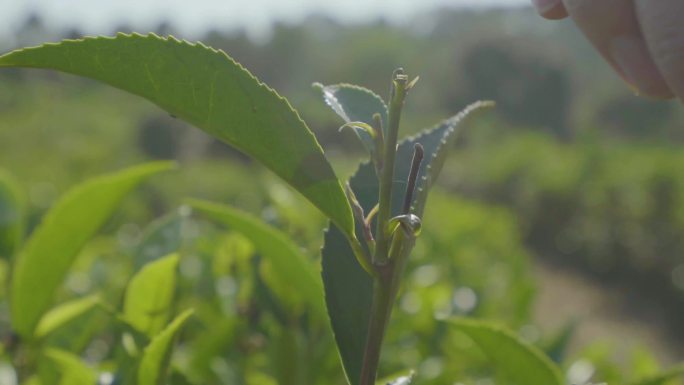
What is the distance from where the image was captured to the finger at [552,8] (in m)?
0.85

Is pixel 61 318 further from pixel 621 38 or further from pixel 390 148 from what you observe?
pixel 621 38

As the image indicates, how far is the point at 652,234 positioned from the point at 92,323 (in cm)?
758

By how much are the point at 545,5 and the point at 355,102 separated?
301 millimetres

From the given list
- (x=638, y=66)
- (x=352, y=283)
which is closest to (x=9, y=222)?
(x=352, y=283)

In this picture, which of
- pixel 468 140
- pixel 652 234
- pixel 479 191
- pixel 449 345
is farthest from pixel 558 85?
pixel 449 345

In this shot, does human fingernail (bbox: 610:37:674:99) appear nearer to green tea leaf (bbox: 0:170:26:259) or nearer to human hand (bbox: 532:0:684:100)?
human hand (bbox: 532:0:684:100)

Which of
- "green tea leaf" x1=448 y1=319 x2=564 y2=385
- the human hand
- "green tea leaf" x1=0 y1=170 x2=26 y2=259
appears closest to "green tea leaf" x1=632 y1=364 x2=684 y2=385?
"green tea leaf" x1=448 y1=319 x2=564 y2=385

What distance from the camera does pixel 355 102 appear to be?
26.4 inches

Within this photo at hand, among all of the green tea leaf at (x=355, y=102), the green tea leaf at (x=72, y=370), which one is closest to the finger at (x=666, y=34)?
the green tea leaf at (x=355, y=102)

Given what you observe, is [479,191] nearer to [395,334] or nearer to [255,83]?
[395,334]

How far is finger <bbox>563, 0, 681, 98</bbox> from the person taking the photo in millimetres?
785

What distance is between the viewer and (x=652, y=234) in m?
7.86

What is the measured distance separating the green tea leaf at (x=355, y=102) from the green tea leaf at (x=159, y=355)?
213 mm

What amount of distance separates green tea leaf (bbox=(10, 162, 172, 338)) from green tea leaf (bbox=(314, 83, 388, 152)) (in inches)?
11.1
